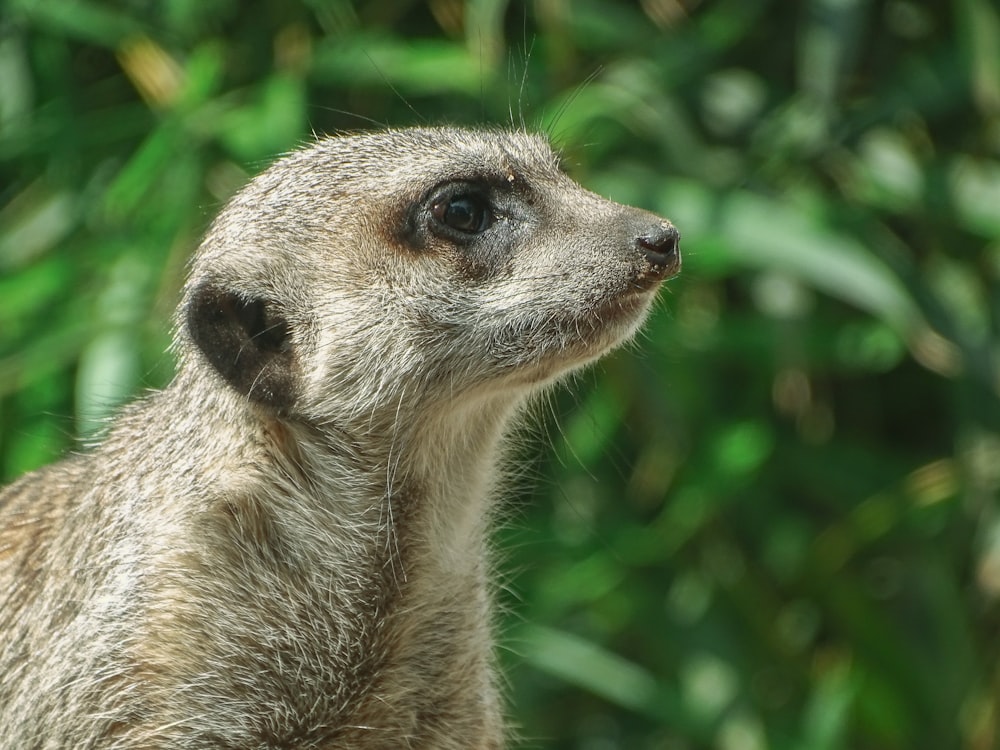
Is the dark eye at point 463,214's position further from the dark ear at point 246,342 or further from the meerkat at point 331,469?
the dark ear at point 246,342

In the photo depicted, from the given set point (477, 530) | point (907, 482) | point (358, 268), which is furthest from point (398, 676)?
point (907, 482)

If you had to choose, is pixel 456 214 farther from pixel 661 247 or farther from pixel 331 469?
pixel 331 469

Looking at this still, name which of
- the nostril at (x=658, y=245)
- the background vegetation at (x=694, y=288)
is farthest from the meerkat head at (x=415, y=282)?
the background vegetation at (x=694, y=288)

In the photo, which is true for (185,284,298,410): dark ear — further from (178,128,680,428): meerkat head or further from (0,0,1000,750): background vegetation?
(0,0,1000,750): background vegetation

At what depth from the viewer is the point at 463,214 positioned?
230 cm

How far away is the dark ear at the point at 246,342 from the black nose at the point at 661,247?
562mm

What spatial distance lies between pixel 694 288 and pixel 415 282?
5.24ft

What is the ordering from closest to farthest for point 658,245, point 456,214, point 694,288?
point 658,245 < point 456,214 < point 694,288

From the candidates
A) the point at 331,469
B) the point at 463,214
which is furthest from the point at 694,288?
the point at 331,469

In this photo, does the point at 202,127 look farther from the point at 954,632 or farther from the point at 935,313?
the point at 954,632

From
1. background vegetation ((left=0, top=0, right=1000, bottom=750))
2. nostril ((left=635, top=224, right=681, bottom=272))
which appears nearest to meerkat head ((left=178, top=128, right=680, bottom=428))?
nostril ((left=635, top=224, right=681, bottom=272))

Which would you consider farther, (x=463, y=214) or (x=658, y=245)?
(x=463, y=214)

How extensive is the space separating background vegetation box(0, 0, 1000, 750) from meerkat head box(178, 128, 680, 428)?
3.40 ft

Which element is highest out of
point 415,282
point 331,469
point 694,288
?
point 415,282
